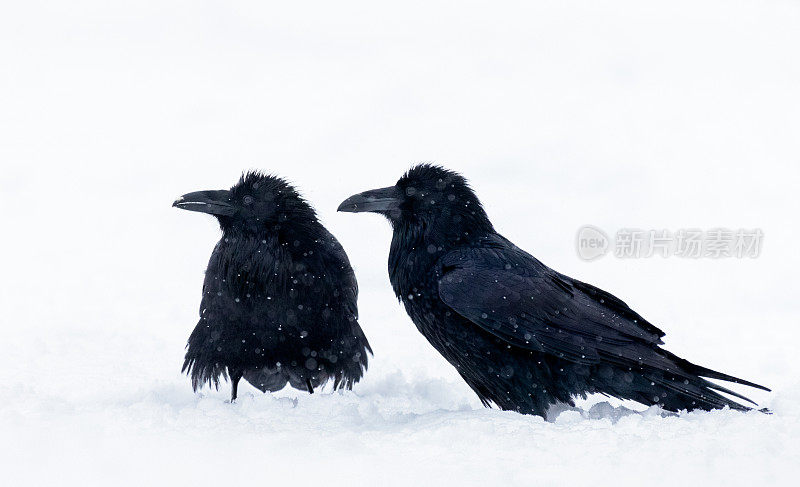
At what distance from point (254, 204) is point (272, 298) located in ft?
2.17

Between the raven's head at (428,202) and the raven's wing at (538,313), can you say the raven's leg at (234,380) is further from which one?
the raven's wing at (538,313)

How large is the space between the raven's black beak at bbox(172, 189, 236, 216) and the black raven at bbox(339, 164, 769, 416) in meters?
1.30

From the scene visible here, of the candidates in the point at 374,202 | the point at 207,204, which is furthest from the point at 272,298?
the point at 374,202

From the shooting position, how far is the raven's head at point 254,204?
5969 mm

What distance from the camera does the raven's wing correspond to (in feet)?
16.6

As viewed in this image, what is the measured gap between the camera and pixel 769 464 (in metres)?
3.81

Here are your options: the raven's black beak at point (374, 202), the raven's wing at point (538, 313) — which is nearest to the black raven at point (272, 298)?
the raven's black beak at point (374, 202)

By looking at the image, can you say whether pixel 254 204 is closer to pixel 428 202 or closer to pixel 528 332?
pixel 428 202

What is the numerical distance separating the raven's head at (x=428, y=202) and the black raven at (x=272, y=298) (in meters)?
0.55

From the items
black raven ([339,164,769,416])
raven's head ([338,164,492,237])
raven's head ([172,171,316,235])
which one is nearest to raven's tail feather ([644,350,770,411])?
black raven ([339,164,769,416])

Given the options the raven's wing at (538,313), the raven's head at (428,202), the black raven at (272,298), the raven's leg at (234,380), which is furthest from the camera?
the raven's leg at (234,380)

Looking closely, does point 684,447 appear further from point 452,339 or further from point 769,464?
point 452,339

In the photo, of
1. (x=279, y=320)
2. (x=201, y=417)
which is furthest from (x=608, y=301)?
(x=201, y=417)

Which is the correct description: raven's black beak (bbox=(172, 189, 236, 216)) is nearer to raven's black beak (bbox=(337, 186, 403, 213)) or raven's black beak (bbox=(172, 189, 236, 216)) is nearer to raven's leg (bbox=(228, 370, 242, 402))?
raven's black beak (bbox=(337, 186, 403, 213))
